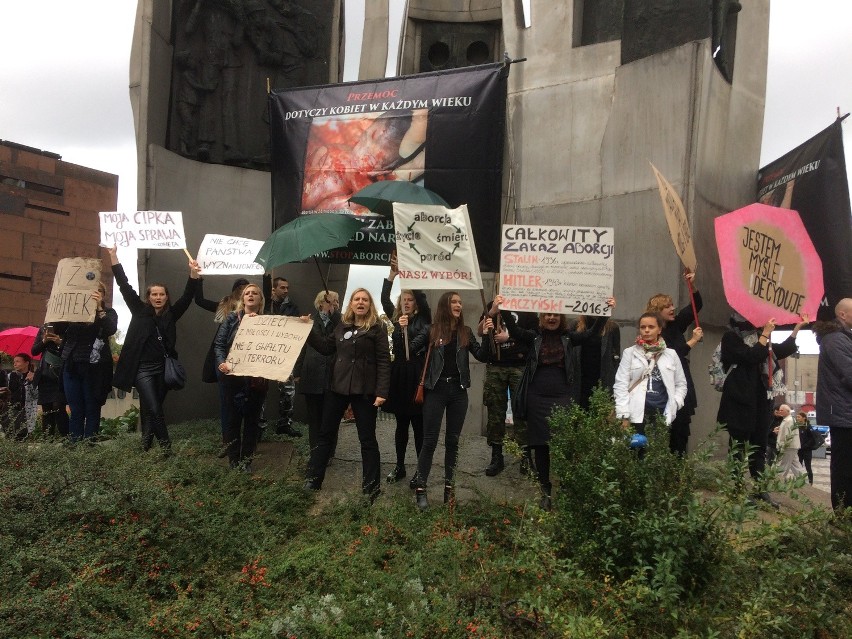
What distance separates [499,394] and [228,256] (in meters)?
3.53

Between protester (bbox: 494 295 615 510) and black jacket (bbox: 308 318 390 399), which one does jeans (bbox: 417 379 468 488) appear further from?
protester (bbox: 494 295 615 510)

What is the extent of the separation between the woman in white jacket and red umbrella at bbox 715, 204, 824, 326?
2.43 ft

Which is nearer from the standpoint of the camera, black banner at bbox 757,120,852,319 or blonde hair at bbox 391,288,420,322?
blonde hair at bbox 391,288,420,322

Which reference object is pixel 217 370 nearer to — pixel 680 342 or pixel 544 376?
pixel 544 376

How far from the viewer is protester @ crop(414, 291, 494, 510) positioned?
271 inches

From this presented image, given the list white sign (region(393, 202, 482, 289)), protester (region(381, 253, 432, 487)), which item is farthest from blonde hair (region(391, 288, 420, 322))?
white sign (region(393, 202, 482, 289))

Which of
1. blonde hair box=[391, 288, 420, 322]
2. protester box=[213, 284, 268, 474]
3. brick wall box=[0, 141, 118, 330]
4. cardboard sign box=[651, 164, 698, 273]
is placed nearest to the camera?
cardboard sign box=[651, 164, 698, 273]

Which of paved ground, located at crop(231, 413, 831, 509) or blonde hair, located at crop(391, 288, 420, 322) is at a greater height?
blonde hair, located at crop(391, 288, 420, 322)

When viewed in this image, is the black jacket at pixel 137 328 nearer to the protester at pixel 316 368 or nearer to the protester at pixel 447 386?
the protester at pixel 316 368

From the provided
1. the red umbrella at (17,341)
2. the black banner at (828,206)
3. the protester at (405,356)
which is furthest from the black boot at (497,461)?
the red umbrella at (17,341)

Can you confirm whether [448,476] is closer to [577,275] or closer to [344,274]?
[577,275]

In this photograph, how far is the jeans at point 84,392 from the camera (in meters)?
8.58

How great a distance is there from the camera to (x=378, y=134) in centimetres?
1024

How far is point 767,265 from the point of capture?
7023mm
